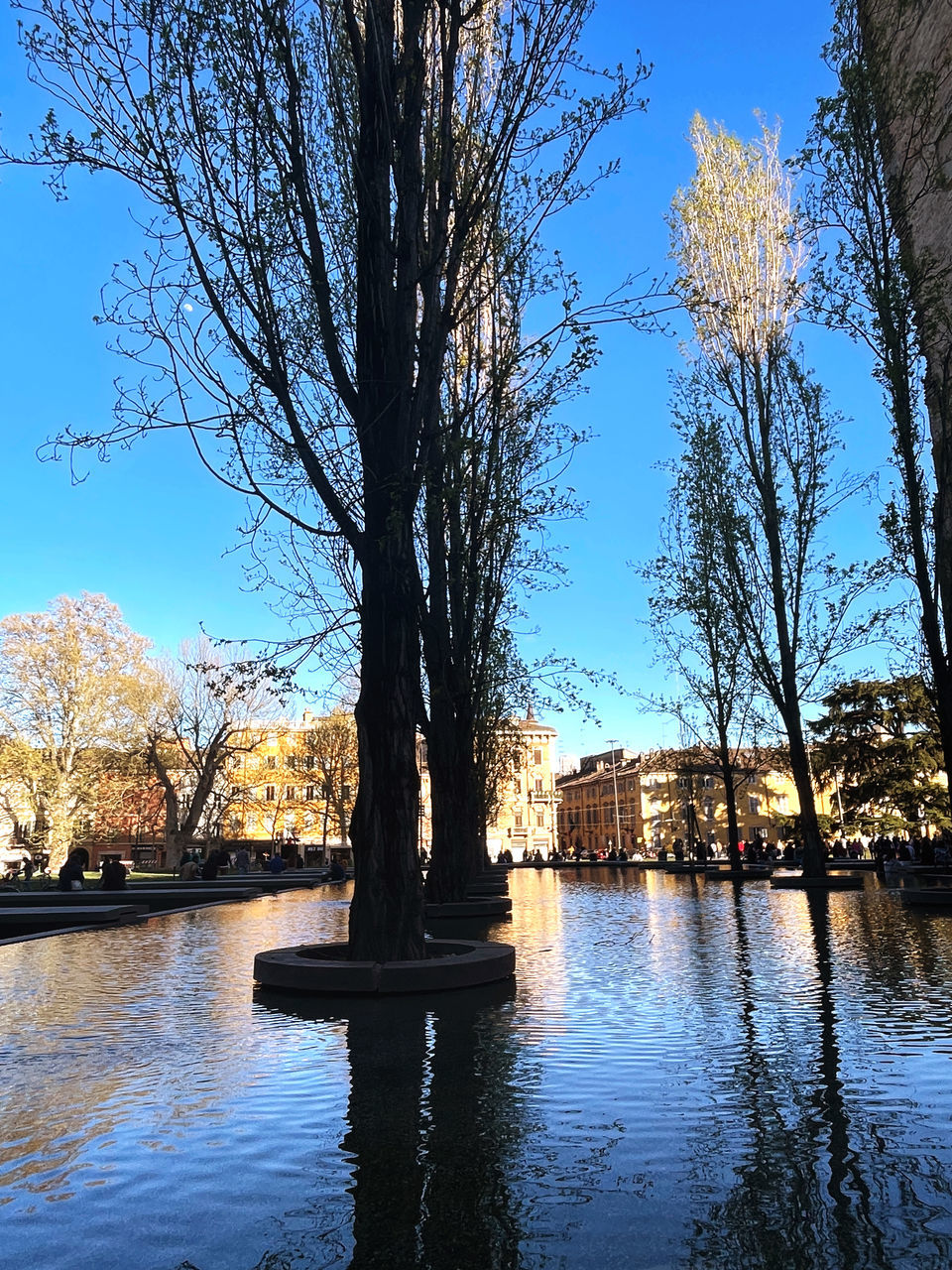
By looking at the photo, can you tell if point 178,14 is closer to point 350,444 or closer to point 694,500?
point 350,444

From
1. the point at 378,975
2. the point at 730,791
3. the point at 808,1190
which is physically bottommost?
the point at 808,1190

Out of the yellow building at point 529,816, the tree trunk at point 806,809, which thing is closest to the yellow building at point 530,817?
the yellow building at point 529,816

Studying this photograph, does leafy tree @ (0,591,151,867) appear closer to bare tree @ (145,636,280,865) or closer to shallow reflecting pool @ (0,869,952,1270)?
bare tree @ (145,636,280,865)

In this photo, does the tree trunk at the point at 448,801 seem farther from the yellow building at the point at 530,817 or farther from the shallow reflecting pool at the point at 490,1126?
the yellow building at the point at 530,817

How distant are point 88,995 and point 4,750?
39750 mm

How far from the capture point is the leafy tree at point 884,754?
42812 mm

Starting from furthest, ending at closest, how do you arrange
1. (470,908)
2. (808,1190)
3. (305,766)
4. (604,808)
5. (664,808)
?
Answer: (604,808), (664,808), (305,766), (470,908), (808,1190)

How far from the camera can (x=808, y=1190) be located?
299 cm

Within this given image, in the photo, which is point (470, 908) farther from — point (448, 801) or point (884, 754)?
point (884, 754)

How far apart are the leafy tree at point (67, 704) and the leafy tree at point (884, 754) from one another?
100ft

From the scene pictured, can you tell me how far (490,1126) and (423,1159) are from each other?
1.49 feet

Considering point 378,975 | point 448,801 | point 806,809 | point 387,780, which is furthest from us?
point 806,809

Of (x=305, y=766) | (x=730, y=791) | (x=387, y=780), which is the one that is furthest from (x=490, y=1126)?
(x=305, y=766)

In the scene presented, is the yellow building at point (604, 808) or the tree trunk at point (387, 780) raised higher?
the yellow building at point (604, 808)
